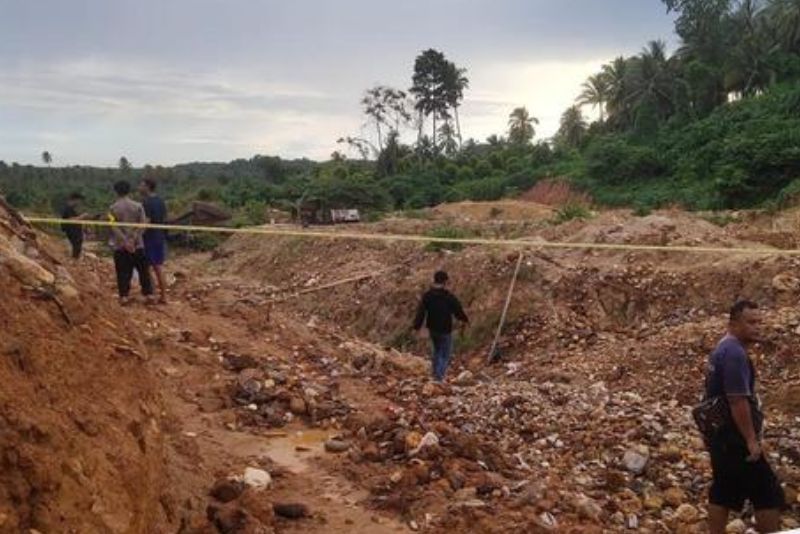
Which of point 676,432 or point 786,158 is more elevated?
point 786,158

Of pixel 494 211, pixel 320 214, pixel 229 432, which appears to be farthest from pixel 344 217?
pixel 229 432

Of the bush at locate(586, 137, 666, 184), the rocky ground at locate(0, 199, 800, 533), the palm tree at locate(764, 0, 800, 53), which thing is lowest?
the rocky ground at locate(0, 199, 800, 533)

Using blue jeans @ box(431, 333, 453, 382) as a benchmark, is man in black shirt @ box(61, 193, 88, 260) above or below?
above

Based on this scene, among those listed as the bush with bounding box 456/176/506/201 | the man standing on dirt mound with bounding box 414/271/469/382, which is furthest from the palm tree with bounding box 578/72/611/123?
the man standing on dirt mound with bounding box 414/271/469/382

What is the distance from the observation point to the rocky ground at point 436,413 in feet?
12.0

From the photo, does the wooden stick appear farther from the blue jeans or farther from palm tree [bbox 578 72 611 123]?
palm tree [bbox 578 72 611 123]

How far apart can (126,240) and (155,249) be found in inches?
18.1

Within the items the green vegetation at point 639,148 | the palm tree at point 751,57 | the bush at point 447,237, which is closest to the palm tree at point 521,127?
the green vegetation at point 639,148

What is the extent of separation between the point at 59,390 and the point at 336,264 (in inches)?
542

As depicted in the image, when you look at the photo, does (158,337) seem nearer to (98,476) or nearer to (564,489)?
(564,489)

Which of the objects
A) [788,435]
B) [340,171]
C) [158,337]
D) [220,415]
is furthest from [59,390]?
[340,171]

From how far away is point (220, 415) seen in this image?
5.64 m

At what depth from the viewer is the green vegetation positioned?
88.1 feet

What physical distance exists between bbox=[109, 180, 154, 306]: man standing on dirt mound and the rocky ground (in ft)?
1.10
